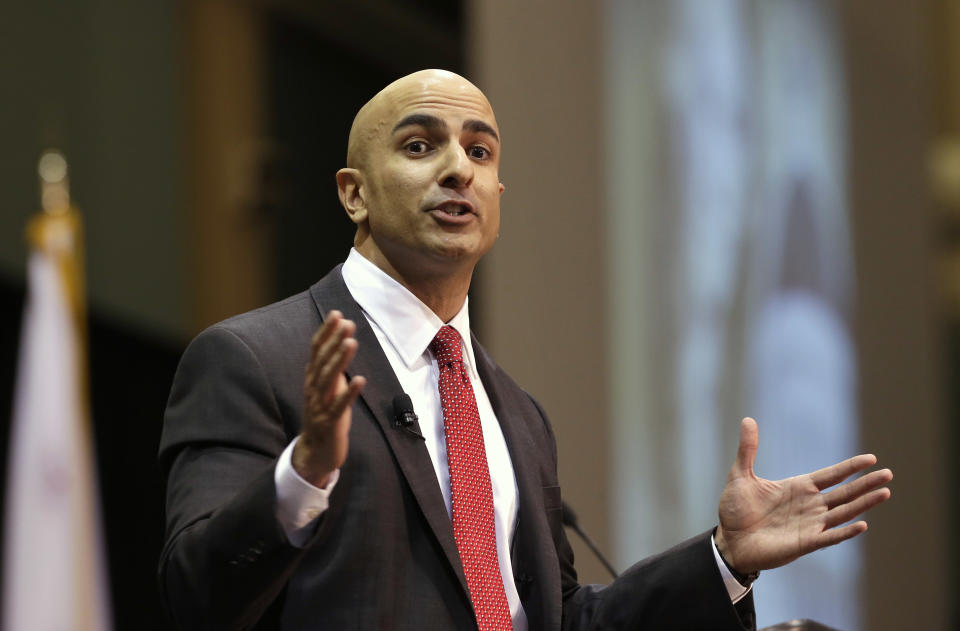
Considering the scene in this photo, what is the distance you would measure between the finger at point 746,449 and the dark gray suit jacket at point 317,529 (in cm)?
13

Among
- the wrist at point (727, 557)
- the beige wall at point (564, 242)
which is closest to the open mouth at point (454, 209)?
the wrist at point (727, 557)

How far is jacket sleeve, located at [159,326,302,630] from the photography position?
1766mm

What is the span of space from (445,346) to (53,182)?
17.9 feet

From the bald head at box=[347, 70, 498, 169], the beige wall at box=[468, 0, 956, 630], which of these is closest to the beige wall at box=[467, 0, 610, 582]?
the beige wall at box=[468, 0, 956, 630]

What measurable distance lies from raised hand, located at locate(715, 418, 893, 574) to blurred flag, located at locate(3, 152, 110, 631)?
4532 millimetres

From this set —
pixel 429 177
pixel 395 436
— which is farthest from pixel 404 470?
pixel 429 177

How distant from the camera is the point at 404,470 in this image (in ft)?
6.44

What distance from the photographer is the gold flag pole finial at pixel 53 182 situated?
7082mm

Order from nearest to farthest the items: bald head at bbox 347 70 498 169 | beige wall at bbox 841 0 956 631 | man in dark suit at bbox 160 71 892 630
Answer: man in dark suit at bbox 160 71 892 630 < bald head at bbox 347 70 498 169 < beige wall at bbox 841 0 956 631

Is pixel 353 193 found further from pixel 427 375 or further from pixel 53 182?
pixel 53 182

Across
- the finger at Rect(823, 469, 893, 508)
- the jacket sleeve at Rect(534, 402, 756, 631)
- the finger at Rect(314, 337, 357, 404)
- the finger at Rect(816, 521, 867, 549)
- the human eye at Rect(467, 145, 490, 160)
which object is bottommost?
the jacket sleeve at Rect(534, 402, 756, 631)

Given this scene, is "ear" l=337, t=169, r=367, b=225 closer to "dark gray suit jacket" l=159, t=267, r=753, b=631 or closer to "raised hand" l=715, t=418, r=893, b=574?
"dark gray suit jacket" l=159, t=267, r=753, b=631

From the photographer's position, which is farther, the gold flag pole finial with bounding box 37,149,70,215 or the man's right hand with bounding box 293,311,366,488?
the gold flag pole finial with bounding box 37,149,70,215

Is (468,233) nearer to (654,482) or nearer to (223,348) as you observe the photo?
(223,348)
